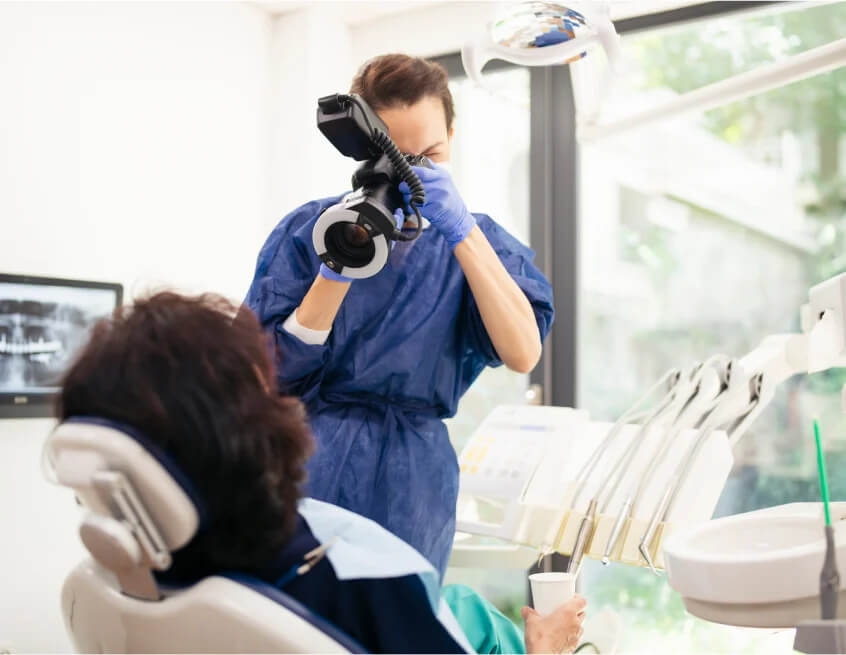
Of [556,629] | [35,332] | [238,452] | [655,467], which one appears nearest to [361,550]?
[238,452]

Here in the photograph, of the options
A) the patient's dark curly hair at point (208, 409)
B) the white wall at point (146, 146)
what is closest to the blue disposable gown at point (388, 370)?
the patient's dark curly hair at point (208, 409)

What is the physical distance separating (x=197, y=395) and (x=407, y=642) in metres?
0.33

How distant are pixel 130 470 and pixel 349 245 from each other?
0.63m

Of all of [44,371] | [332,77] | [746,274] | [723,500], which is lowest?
[723,500]

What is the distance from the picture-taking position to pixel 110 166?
301cm

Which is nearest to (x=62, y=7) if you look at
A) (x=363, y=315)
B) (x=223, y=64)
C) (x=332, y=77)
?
(x=223, y=64)

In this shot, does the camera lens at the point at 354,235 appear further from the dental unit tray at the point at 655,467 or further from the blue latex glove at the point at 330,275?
the dental unit tray at the point at 655,467

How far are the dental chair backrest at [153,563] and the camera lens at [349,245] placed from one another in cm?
58

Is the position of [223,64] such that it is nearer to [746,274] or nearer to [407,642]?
[746,274]

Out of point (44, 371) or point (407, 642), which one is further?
point (44, 371)

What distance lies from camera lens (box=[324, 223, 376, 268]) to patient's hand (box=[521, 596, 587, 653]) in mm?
629

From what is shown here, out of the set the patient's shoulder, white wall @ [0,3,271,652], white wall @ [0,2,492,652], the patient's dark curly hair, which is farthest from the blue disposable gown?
white wall @ [0,3,271,652]

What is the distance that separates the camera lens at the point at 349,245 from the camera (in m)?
1.29

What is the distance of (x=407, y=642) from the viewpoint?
35.0 inches
